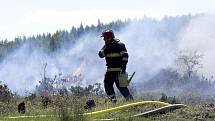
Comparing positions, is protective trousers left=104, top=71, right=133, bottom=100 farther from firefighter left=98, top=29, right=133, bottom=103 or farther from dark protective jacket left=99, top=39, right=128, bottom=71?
dark protective jacket left=99, top=39, right=128, bottom=71

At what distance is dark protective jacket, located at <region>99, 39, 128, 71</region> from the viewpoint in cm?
1262

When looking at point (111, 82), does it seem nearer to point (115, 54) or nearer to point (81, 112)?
point (115, 54)

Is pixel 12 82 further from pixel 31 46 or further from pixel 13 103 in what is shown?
pixel 13 103

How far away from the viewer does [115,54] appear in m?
12.7

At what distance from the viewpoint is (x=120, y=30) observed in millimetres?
118438

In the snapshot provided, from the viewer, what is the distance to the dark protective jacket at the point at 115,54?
12617 millimetres

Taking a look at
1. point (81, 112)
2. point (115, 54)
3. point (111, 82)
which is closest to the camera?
point (81, 112)

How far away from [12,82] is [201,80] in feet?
150

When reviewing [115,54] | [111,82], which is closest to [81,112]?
[115,54]

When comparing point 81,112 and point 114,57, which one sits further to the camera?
point 114,57

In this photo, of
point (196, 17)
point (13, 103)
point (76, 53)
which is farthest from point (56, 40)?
point (13, 103)

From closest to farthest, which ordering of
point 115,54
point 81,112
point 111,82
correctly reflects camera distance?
point 81,112, point 115,54, point 111,82

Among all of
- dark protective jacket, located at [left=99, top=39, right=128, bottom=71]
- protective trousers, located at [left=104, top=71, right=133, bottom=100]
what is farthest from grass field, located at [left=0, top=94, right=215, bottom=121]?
dark protective jacket, located at [left=99, top=39, right=128, bottom=71]

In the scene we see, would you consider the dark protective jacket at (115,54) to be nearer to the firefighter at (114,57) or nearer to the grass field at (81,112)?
the firefighter at (114,57)
